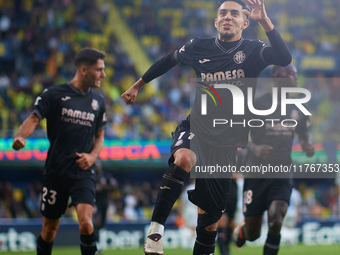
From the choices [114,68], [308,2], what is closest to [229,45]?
[114,68]

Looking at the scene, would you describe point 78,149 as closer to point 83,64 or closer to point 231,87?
point 83,64

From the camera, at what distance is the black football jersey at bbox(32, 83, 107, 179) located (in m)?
6.29

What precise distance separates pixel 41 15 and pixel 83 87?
15802 millimetres

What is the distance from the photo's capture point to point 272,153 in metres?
7.17

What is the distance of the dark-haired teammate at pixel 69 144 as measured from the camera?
623 centimetres

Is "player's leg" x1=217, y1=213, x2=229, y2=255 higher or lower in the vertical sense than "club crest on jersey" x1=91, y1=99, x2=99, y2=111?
lower

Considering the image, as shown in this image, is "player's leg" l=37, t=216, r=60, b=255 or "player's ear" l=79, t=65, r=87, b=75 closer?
"player's leg" l=37, t=216, r=60, b=255

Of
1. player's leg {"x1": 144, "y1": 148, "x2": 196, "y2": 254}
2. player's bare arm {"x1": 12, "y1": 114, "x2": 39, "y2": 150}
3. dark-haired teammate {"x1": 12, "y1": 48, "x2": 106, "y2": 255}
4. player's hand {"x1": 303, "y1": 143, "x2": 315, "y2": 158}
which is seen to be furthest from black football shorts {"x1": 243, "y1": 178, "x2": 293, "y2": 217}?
player's bare arm {"x1": 12, "y1": 114, "x2": 39, "y2": 150}

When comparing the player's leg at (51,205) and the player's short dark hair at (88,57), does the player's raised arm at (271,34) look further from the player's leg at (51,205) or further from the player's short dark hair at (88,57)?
the player's leg at (51,205)

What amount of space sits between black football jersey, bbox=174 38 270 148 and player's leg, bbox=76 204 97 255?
6.04 feet

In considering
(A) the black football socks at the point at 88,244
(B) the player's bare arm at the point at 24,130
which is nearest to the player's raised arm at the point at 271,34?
(B) the player's bare arm at the point at 24,130

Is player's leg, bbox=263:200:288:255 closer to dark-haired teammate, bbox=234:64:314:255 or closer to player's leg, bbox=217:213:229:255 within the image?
dark-haired teammate, bbox=234:64:314:255

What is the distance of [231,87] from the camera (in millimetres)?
5203

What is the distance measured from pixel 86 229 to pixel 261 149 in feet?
9.16
